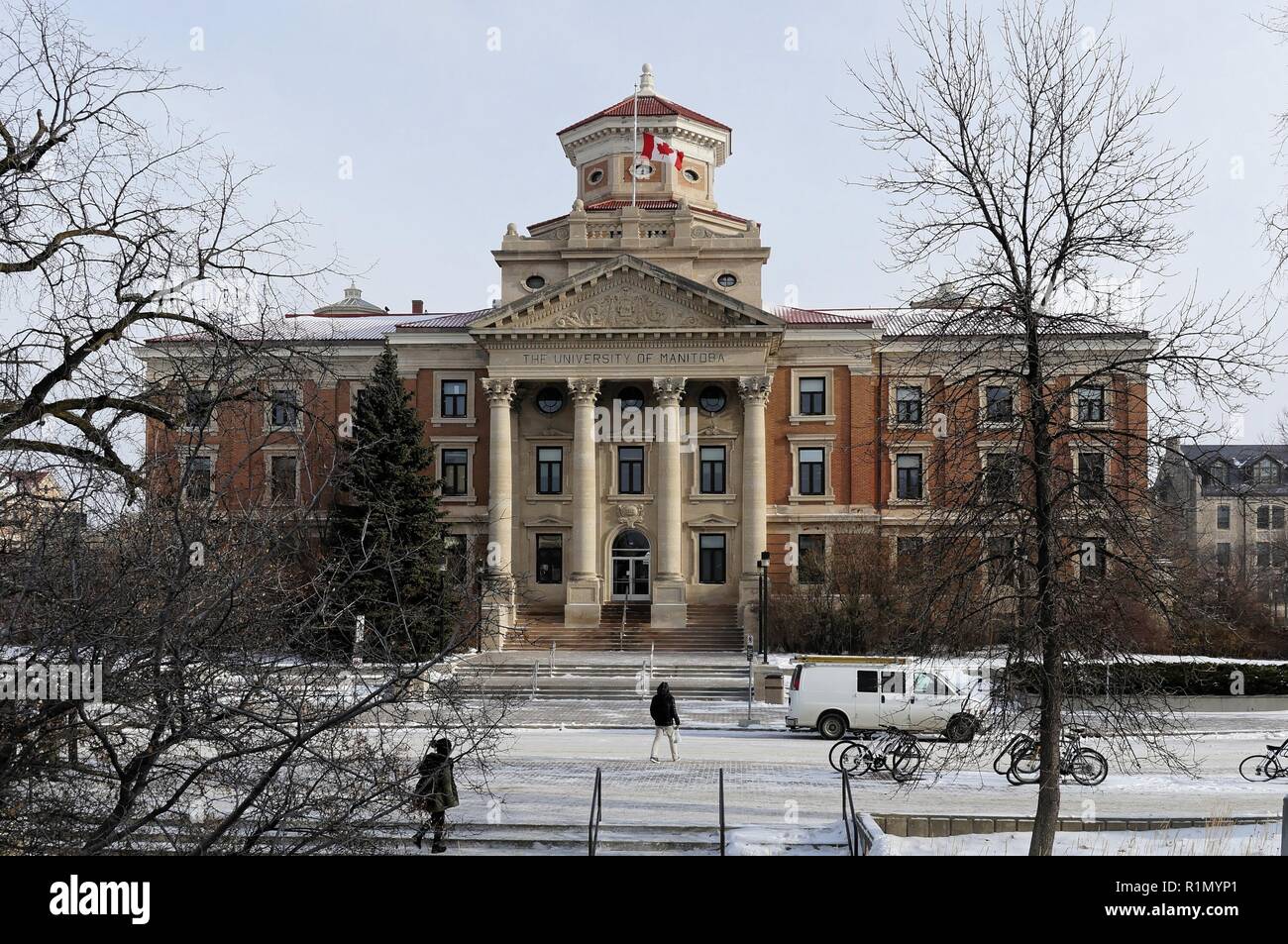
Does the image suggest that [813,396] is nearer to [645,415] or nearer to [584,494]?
[645,415]

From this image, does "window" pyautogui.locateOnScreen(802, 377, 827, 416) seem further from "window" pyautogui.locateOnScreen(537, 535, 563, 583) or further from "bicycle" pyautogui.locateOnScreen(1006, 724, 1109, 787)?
"bicycle" pyautogui.locateOnScreen(1006, 724, 1109, 787)

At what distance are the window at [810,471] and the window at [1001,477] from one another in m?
40.7

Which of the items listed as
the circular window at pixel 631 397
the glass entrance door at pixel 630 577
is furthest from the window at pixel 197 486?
the glass entrance door at pixel 630 577

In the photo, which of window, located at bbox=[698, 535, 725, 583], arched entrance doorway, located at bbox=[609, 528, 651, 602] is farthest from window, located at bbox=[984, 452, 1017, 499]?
arched entrance doorway, located at bbox=[609, 528, 651, 602]

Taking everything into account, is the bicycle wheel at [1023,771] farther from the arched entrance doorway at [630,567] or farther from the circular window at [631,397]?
the circular window at [631,397]

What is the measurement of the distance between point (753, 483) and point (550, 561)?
31.8 ft

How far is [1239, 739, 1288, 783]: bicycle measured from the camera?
22811 millimetres

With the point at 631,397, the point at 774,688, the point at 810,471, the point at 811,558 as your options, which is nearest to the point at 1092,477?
the point at 774,688

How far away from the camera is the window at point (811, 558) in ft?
167

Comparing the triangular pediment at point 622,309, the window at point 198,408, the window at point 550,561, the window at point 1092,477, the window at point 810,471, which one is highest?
the triangular pediment at point 622,309

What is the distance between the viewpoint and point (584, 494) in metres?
52.2

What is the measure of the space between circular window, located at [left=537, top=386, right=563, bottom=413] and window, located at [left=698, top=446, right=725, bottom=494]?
6726 millimetres

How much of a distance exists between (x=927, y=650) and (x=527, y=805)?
685 cm
